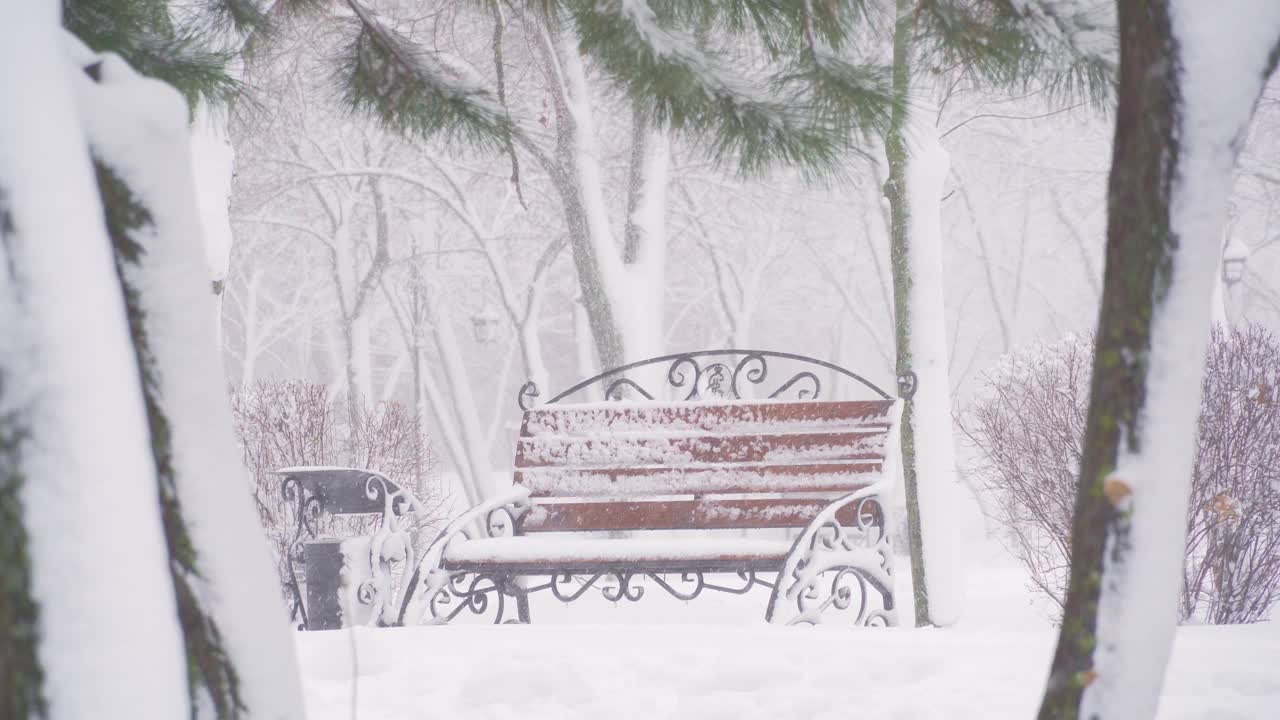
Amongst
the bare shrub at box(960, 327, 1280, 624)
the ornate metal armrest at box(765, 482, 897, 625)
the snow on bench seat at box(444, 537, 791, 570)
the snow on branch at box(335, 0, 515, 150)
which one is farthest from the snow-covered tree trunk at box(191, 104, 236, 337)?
the bare shrub at box(960, 327, 1280, 624)

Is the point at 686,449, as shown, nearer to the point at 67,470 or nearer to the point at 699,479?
the point at 699,479

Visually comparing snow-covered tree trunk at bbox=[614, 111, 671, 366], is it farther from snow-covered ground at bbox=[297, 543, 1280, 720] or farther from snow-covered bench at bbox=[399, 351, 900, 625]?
snow-covered ground at bbox=[297, 543, 1280, 720]

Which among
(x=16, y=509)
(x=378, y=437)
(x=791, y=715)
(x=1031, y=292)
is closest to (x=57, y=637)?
(x=16, y=509)

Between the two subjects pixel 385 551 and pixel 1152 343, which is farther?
pixel 385 551

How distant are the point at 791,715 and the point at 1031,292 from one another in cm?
2370

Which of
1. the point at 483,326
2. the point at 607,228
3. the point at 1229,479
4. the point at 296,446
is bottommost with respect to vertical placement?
the point at 296,446

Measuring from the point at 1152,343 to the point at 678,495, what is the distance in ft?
11.8

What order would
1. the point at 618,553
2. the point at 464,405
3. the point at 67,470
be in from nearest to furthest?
the point at 67,470
the point at 618,553
the point at 464,405

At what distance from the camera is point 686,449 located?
5129 mm

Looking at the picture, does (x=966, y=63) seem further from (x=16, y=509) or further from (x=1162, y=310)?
(x=16, y=509)

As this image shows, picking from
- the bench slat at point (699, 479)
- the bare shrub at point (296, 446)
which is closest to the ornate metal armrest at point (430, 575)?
the bench slat at point (699, 479)

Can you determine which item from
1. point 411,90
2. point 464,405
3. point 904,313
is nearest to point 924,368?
point 904,313

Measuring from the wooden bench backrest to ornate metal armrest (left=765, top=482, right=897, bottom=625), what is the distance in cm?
28

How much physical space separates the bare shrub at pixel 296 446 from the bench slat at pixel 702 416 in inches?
99.6
